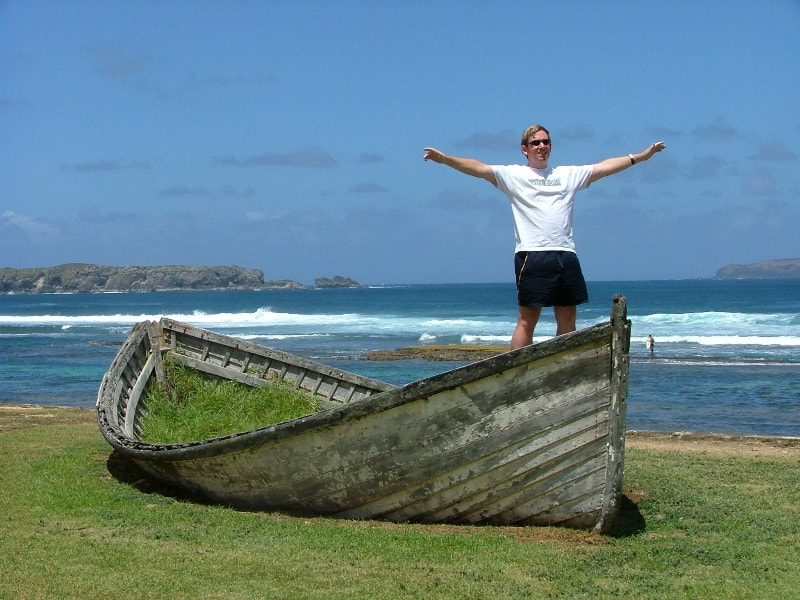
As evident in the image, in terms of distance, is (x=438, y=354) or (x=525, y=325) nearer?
(x=525, y=325)

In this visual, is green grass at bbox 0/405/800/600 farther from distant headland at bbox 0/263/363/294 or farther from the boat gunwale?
distant headland at bbox 0/263/363/294

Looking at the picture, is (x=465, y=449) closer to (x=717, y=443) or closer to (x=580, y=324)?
(x=717, y=443)

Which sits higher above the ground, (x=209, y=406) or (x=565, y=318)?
(x=565, y=318)

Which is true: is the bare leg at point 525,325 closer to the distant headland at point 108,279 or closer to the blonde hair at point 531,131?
the blonde hair at point 531,131

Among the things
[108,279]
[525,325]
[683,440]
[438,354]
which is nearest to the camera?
[525,325]

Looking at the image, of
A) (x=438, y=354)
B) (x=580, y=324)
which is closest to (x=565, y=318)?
(x=438, y=354)

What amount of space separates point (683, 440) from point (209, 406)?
722 centimetres

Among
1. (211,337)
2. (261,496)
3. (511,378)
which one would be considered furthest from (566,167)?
(211,337)

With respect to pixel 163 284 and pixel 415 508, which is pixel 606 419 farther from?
pixel 163 284

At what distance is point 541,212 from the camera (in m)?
6.45

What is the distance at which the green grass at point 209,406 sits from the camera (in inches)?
357

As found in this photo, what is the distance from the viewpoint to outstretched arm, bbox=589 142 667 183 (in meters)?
6.62

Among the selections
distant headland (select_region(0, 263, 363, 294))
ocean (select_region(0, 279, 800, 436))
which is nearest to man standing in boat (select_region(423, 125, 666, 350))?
ocean (select_region(0, 279, 800, 436))

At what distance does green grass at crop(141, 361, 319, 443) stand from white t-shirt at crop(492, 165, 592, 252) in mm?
3803
